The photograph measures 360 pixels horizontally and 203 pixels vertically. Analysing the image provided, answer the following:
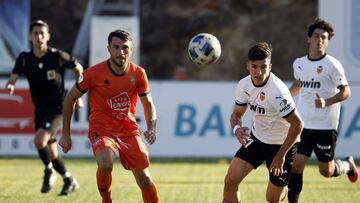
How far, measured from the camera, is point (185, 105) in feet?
61.0

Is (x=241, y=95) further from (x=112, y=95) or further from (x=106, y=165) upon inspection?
(x=106, y=165)

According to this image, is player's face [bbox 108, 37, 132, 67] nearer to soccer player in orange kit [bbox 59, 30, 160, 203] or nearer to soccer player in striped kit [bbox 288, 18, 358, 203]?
soccer player in orange kit [bbox 59, 30, 160, 203]

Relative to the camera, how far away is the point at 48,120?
12.7m

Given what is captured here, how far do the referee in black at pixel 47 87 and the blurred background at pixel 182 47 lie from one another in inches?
219

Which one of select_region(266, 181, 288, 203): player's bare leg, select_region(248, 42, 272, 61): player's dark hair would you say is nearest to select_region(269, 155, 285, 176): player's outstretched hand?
select_region(266, 181, 288, 203): player's bare leg

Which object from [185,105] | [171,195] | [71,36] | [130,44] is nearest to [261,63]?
[130,44]

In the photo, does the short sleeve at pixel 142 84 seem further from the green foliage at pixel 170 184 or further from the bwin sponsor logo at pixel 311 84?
the green foliage at pixel 170 184

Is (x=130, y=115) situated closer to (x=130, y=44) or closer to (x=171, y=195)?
(x=130, y=44)

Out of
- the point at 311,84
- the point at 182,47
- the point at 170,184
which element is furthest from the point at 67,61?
the point at 182,47

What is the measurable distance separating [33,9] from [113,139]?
19.7 metres

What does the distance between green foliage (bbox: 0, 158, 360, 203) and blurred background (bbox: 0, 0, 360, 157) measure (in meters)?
0.60

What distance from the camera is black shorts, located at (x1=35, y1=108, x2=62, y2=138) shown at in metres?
12.7

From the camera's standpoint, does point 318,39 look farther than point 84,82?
Yes

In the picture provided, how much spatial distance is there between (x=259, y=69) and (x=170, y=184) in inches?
201
